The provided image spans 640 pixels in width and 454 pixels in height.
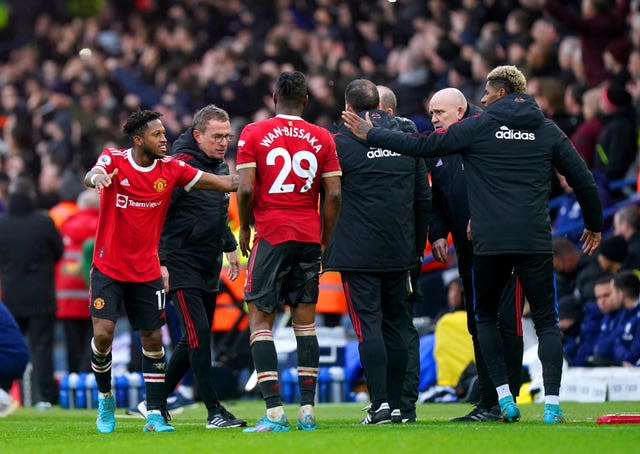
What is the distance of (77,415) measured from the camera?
44.5ft

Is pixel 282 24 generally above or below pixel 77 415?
above

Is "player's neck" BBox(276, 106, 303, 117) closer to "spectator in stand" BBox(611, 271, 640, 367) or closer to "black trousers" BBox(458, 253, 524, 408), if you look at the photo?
"black trousers" BBox(458, 253, 524, 408)

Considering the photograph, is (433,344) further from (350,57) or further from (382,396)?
(350,57)

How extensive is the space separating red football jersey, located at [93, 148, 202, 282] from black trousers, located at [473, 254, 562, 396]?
208 cm

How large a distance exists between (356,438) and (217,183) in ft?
7.23

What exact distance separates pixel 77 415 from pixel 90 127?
1137 centimetres

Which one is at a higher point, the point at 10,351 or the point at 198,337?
the point at 198,337

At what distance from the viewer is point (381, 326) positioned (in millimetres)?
10344

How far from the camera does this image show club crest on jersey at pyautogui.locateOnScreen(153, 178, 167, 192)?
992 cm

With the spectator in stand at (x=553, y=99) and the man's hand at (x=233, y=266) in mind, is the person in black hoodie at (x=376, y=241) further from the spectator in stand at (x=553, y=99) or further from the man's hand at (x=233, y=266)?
the spectator in stand at (x=553, y=99)

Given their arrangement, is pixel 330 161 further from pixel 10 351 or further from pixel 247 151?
pixel 10 351

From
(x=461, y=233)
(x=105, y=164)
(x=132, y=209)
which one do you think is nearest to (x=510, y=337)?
(x=461, y=233)

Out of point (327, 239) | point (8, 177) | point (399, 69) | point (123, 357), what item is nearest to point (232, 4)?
point (8, 177)

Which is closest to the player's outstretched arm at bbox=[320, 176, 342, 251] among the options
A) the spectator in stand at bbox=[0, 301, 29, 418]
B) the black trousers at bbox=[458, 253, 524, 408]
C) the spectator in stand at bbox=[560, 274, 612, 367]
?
the black trousers at bbox=[458, 253, 524, 408]
